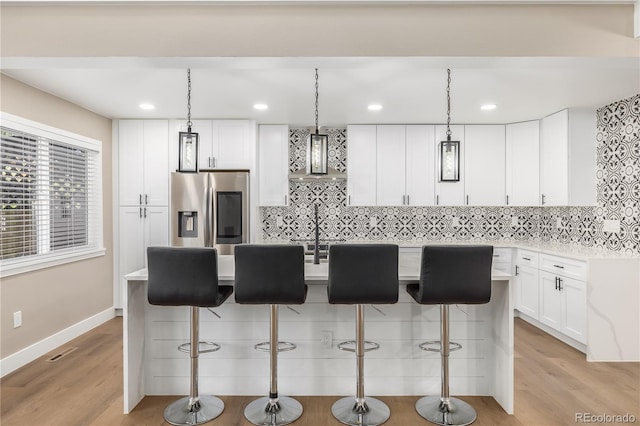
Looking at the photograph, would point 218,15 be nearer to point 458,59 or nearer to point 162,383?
point 458,59

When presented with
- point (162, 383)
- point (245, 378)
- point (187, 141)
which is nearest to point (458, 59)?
point (187, 141)

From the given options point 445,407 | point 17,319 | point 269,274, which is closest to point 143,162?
point 17,319

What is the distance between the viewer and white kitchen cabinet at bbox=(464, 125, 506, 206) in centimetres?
471

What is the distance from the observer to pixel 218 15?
212 cm

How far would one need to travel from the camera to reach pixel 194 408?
→ 92.7 inches

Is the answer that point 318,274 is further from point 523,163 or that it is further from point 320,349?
point 523,163

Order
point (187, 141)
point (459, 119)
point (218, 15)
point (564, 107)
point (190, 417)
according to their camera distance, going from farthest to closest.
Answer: point (459, 119)
point (564, 107)
point (187, 141)
point (190, 417)
point (218, 15)

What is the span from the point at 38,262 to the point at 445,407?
353 centimetres

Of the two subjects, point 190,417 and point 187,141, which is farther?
point 187,141

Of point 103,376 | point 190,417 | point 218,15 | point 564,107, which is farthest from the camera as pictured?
point 564,107

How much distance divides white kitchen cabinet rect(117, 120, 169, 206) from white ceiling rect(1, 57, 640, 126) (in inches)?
7.4

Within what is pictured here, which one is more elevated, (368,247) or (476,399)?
(368,247)

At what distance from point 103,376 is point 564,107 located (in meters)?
5.04

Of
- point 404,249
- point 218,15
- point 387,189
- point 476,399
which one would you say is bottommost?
point 476,399
